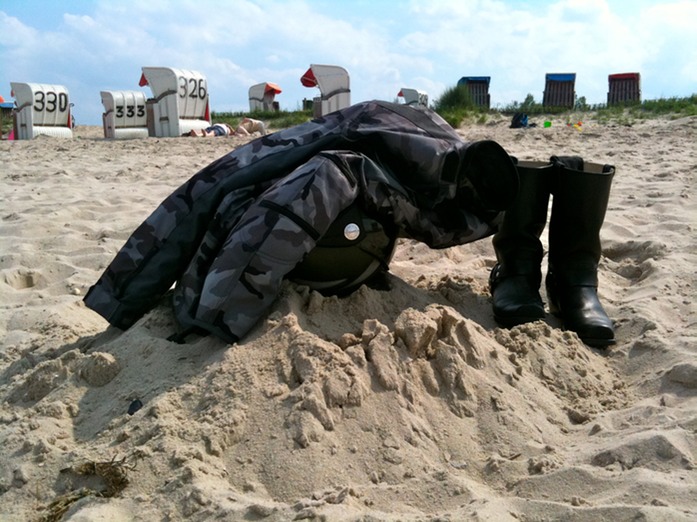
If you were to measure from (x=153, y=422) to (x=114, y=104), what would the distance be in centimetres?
1207

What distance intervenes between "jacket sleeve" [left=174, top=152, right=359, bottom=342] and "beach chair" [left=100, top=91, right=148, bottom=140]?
1112 centimetres

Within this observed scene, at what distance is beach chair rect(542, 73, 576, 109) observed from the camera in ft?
48.4

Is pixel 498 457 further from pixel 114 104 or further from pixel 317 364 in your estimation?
pixel 114 104

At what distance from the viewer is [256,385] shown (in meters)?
1.86

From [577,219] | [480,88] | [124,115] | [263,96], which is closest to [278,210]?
[577,219]

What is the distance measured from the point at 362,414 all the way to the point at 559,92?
1427 cm

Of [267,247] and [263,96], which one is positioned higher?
[263,96]

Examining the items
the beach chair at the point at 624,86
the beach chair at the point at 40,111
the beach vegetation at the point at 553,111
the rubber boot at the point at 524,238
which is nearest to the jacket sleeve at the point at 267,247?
the rubber boot at the point at 524,238

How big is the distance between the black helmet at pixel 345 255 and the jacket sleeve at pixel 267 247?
88mm

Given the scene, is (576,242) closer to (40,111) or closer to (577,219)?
(577,219)

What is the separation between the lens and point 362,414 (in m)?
1.81

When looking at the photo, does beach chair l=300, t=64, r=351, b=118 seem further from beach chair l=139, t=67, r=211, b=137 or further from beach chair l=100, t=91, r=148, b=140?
beach chair l=100, t=91, r=148, b=140

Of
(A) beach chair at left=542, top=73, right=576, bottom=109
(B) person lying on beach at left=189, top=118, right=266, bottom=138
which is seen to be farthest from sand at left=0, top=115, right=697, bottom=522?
(A) beach chair at left=542, top=73, right=576, bottom=109

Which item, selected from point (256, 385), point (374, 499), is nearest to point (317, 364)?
point (256, 385)
